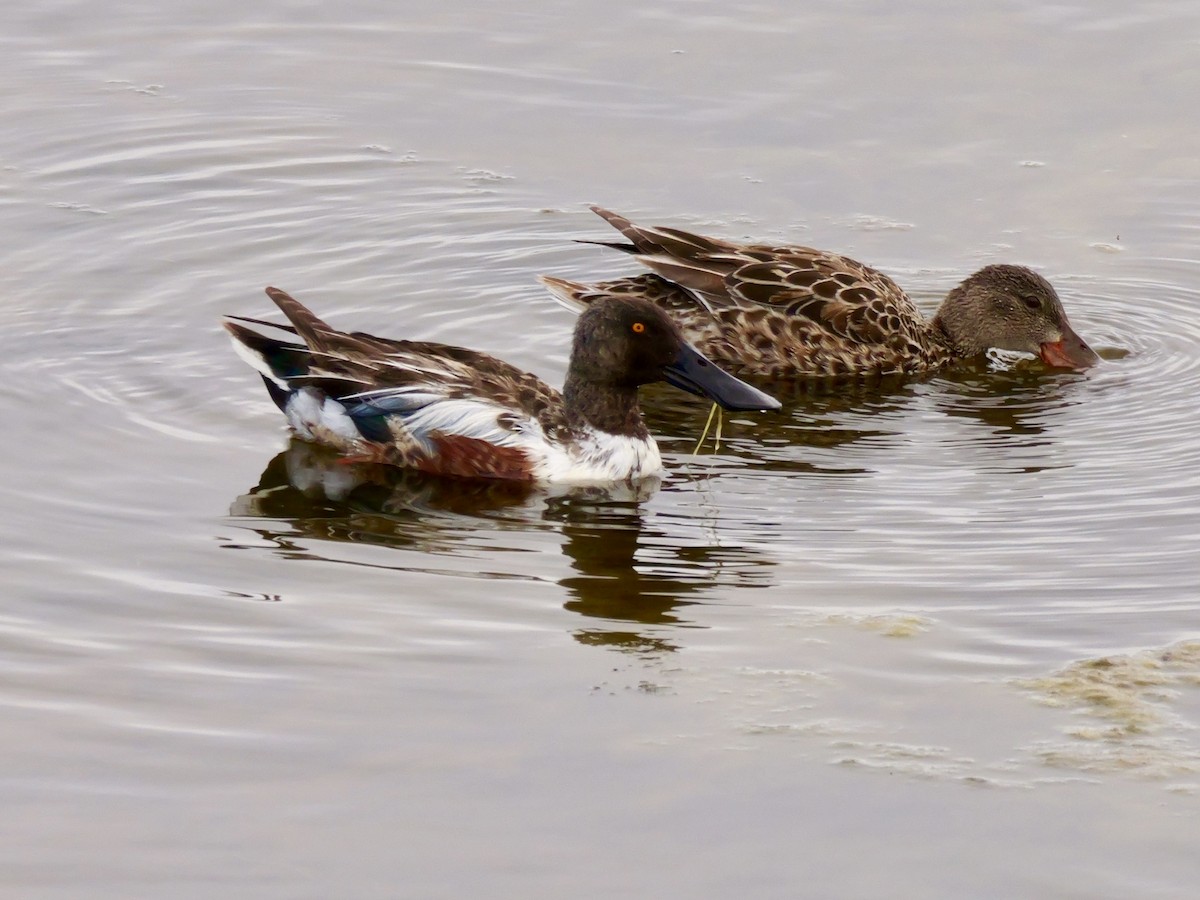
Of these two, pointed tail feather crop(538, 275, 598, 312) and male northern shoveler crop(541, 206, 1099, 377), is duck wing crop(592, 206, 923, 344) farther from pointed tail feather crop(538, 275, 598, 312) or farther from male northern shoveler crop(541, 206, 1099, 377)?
pointed tail feather crop(538, 275, 598, 312)

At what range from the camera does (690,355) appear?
357 inches

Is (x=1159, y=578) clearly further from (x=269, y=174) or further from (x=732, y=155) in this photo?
(x=269, y=174)

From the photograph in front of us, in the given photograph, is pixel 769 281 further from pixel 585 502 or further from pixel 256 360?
pixel 256 360

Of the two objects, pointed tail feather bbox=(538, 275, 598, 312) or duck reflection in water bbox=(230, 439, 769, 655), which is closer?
duck reflection in water bbox=(230, 439, 769, 655)

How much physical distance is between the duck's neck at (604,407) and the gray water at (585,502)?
335 millimetres

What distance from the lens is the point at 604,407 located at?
29.3 feet

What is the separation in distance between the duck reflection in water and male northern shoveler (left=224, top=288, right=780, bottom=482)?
0.11m

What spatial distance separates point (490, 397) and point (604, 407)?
1.75 feet

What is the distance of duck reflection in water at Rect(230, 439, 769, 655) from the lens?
7270 mm

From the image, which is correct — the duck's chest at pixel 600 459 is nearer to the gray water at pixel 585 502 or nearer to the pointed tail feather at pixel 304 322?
the gray water at pixel 585 502

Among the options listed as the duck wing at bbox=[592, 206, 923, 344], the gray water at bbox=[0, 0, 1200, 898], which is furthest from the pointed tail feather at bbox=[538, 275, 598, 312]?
the duck wing at bbox=[592, 206, 923, 344]

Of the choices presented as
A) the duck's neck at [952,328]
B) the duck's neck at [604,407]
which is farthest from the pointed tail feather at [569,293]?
the duck's neck at [952,328]

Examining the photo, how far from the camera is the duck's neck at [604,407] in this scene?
29.2 ft

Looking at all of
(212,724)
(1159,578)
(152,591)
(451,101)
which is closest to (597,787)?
(212,724)
